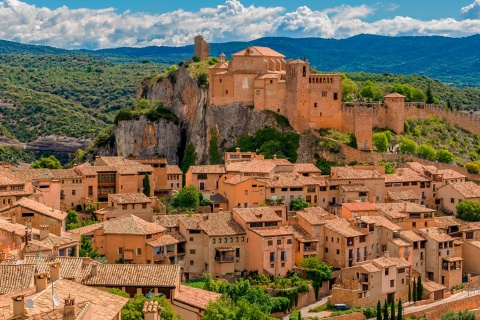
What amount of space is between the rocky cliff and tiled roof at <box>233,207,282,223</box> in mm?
21978

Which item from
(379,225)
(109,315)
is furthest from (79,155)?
(109,315)

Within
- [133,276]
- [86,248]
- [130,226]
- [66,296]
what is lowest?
[86,248]

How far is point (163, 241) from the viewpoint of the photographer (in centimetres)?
5025

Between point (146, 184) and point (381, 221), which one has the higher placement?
point (146, 184)

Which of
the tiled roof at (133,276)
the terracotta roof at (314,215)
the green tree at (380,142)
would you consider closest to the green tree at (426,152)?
the green tree at (380,142)

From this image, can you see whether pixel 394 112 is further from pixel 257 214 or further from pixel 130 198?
pixel 130 198

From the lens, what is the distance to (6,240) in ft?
138

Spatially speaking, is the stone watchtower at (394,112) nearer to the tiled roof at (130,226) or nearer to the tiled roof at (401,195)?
the tiled roof at (401,195)

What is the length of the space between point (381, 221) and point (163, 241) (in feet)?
47.2

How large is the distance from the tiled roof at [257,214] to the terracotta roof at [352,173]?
10027 millimetres

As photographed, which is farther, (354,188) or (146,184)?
(354,188)

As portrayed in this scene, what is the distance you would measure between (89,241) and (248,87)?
31.8 metres

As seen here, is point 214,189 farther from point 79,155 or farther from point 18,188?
point 79,155

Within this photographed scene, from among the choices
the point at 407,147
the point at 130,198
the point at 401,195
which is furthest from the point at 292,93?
the point at 130,198
